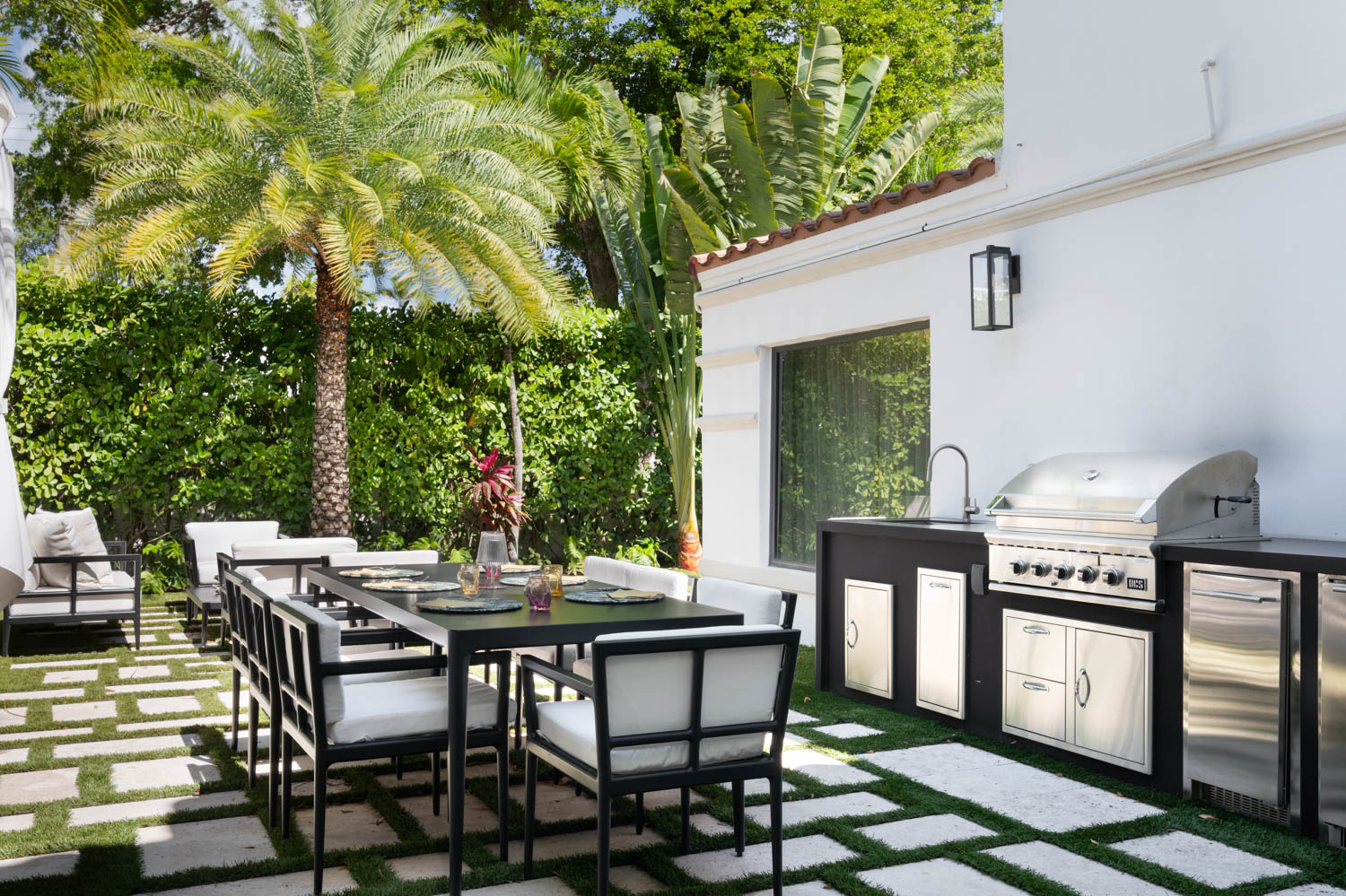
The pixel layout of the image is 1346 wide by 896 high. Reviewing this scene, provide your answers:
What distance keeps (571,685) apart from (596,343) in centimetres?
899

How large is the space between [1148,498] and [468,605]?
295 centimetres

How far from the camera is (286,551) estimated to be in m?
7.80

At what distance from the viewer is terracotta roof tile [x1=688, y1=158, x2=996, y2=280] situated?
6652 millimetres

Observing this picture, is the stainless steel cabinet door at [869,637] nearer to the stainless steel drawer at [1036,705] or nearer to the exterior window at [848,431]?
the stainless steel drawer at [1036,705]

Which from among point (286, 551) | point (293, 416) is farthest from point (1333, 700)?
point (293, 416)

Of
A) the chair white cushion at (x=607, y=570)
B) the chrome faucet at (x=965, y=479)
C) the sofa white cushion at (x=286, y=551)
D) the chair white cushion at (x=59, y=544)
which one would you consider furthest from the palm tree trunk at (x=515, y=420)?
the chair white cushion at (x=607, y=570)

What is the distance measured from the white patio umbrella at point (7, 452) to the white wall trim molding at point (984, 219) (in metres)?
5.11

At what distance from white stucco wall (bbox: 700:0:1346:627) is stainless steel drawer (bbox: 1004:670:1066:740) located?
1.30 meters

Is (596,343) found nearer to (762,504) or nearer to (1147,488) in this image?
(762,504)

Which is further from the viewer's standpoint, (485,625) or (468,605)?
Result: (468,605)

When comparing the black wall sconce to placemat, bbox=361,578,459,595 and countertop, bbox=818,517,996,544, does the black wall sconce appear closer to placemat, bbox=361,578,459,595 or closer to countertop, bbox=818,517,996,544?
countertop, bbox=818,517,996,544

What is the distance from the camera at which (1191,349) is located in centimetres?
548

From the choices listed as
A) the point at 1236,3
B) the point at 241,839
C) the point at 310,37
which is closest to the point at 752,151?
the point at 310,37

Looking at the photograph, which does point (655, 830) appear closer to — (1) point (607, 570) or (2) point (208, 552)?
(1) point (607, 570)
